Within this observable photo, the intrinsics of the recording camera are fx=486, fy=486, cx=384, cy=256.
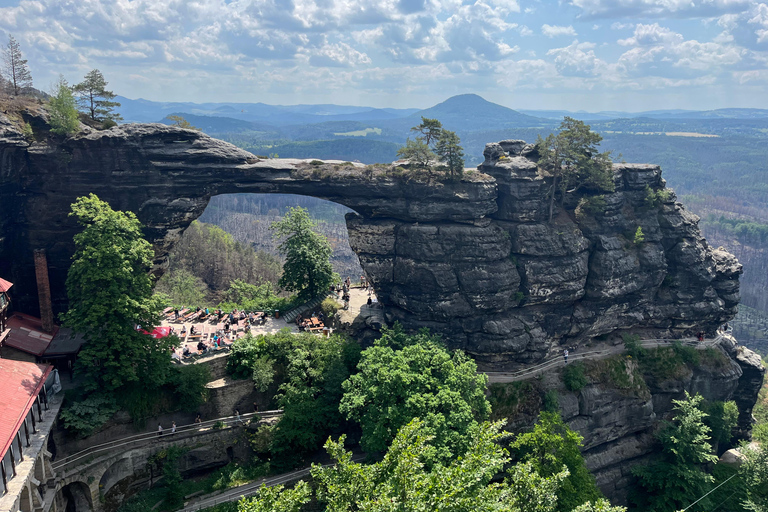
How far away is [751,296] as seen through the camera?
189 metres

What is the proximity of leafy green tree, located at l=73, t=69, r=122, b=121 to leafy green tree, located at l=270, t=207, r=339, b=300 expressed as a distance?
18415 mm

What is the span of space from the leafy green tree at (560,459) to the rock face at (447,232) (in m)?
9.87

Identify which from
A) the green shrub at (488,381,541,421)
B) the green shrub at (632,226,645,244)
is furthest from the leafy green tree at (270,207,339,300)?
the green shrub at (632,226,645,244)

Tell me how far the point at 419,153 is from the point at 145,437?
1282 inches

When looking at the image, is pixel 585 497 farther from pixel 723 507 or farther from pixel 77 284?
pixel 77 284

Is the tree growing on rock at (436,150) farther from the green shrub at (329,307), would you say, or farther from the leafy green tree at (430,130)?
the green shrub at (329,307)

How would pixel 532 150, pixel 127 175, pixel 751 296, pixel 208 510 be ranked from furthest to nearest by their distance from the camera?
pixel 751 296, pixel 532 150, pixel 127 175, pixel 208 510

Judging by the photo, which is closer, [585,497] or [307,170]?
[585,497]

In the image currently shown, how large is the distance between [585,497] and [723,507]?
19243mm

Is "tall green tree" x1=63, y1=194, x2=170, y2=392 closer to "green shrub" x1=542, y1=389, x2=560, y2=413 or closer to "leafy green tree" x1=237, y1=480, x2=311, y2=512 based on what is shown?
"leafy green tree" x1=237, y1=480, x2=311, y2=512

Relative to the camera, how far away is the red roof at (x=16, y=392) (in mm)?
25172

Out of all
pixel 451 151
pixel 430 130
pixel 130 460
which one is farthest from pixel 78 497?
pixel 430 130

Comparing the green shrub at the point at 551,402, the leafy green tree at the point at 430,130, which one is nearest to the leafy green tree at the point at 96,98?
the leafy green tree at the point at 430,130

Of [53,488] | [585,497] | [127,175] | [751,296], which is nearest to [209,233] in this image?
[127,175]
